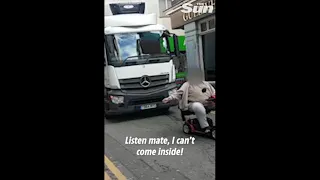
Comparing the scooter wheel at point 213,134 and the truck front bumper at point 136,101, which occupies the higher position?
the truck front bumper at point 136,101

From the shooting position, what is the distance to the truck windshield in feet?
8.66

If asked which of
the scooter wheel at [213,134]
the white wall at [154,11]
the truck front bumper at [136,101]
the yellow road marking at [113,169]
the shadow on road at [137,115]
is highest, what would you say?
the white wall at [154,11]

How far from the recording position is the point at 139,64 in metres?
2.64

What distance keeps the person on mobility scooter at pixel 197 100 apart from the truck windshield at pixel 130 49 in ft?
1.06

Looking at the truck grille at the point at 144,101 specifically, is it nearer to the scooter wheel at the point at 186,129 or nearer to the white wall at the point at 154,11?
the scooter wheel at the point at 186,129

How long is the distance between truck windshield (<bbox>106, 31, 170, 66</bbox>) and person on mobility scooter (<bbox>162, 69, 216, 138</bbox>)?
325mm

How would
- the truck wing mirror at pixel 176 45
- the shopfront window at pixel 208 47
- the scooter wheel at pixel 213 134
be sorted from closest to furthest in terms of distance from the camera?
1. the shopfront window at pixel 208 47
2. the scooter wheel at pixel 213 134
3. the truck wing mirror at pixel 176 45

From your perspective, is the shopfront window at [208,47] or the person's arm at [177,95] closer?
the shopfront window at [208,47]

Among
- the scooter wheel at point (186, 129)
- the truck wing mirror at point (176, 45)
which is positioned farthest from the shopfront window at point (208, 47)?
the scooter wheel at point (186, 129)

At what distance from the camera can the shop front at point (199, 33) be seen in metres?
2.40

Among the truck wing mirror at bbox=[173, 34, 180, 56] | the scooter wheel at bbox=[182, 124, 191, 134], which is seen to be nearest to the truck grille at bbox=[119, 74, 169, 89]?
the truck wing mirror at bbox=[173, 34, 180, 56]

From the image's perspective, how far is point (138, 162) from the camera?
2471mm

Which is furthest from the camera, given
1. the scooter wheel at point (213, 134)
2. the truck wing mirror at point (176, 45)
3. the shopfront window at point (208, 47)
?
the truck wing mirror at point (176, 45)
